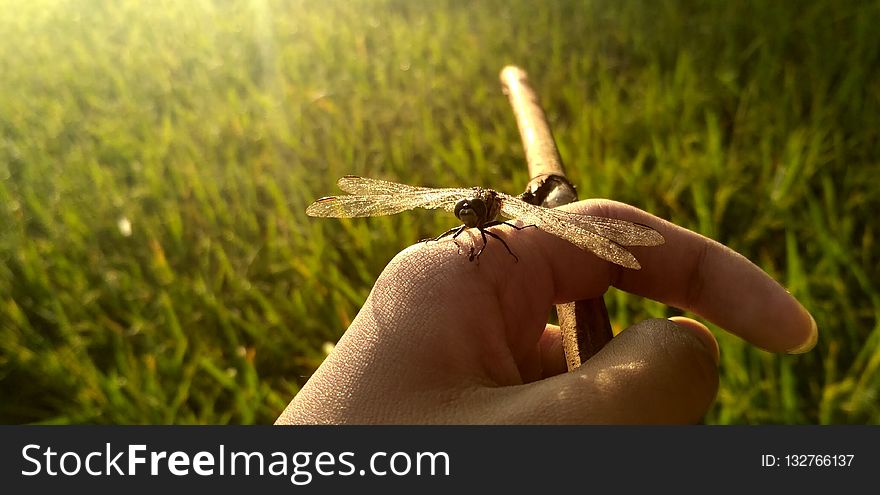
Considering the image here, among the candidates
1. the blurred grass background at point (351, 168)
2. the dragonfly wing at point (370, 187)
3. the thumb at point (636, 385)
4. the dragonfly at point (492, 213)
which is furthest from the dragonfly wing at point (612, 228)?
the blurred grass background at point (351, 168)

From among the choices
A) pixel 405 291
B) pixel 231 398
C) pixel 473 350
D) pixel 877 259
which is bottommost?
pixel 231 398

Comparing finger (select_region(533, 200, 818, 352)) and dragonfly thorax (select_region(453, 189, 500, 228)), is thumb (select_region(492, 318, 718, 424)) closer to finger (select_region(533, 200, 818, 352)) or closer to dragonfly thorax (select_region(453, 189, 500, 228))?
finger (select_region(533, 200, 818, 352))

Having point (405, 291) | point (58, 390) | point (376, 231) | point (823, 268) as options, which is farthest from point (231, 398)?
point (823, 268)

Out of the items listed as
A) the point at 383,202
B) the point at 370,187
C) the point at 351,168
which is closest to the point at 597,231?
the point at 383,202

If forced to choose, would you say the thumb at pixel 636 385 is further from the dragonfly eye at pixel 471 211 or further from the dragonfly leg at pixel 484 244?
the dragonfly eye at pixel 471 211

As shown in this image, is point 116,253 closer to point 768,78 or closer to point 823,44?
point 768,78
